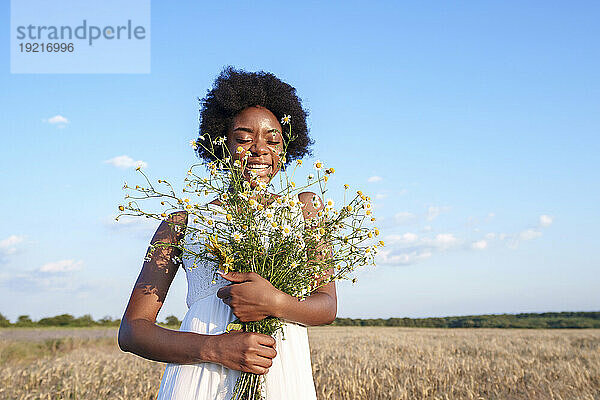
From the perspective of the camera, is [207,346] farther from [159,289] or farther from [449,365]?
[449,365]

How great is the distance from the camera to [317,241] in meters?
2.46

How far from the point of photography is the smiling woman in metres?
2.29

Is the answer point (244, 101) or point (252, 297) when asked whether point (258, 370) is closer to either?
point (252, 297)

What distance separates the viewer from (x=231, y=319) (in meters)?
2.58

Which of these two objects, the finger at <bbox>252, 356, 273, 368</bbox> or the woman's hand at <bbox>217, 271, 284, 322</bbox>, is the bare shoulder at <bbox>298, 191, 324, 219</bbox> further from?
the finger at <bbox>252, 356, 273, 368</bbox>

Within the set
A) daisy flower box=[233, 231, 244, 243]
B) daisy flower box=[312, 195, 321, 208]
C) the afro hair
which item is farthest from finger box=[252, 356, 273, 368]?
the afro hair

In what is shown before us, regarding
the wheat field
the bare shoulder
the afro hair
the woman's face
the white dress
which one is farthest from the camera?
the wheat field

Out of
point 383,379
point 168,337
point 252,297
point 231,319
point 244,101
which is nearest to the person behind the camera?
point 252,297

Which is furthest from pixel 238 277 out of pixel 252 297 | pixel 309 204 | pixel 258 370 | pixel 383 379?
pixel 383 379

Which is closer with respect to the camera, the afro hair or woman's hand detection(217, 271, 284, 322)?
woman's hand detection(217, 271, 284, 322)

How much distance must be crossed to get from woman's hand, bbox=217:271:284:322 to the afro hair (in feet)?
3.66

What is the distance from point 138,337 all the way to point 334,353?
913 cm

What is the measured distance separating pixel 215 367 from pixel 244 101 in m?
1.52

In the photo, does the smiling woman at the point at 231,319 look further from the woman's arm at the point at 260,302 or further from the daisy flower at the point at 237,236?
the daisy flower at the point at 237,236
